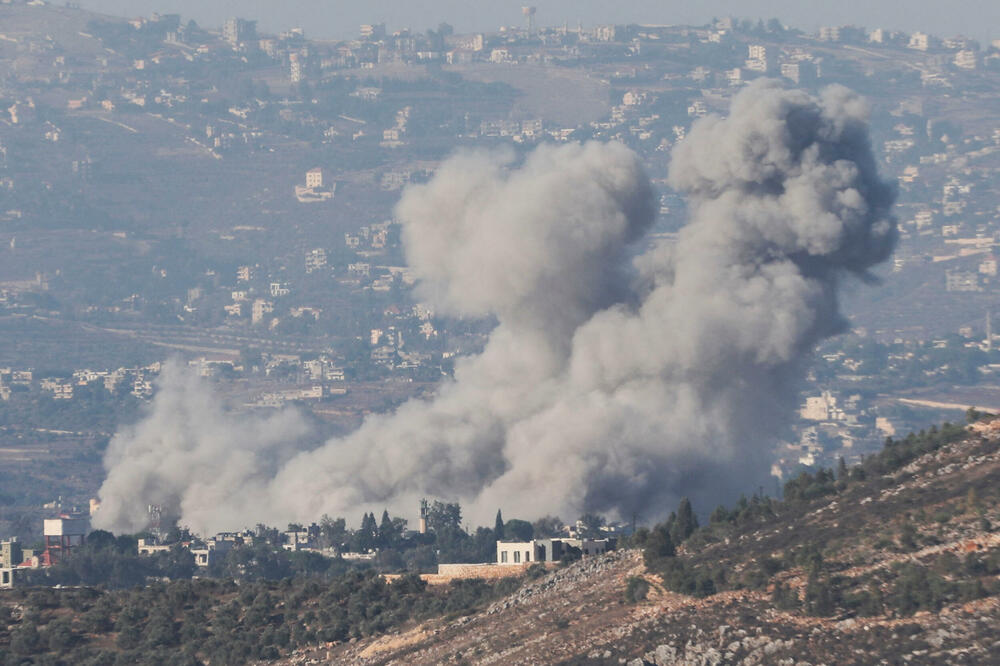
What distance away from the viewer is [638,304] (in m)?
A: 104

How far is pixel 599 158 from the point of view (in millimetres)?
108562

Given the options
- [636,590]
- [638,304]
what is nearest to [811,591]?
[636,590]

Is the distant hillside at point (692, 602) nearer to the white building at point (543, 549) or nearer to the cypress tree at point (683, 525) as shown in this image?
the cypress tree at point (683, 525)

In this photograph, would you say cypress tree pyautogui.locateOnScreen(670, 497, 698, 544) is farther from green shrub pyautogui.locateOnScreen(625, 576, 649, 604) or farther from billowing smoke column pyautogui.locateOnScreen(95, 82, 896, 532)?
billowing smoke column pyautogui.locateOnScreen(95, 82, 896, 532)

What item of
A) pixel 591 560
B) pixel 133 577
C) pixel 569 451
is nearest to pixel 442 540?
pixel 569 451

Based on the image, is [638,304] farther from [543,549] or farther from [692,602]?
[692,602]

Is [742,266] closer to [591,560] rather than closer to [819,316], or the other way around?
[819,316]

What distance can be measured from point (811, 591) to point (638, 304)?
189ft

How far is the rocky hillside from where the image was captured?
44719 millimetres

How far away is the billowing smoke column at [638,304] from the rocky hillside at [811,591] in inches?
1516

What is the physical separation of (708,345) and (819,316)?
5338mm

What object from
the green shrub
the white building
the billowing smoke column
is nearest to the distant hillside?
the green shrub

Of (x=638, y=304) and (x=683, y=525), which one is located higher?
(x=638, y=304)

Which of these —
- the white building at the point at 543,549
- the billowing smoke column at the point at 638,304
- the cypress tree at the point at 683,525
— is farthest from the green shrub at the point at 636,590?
the billowing smoke column at the point at 638,304
